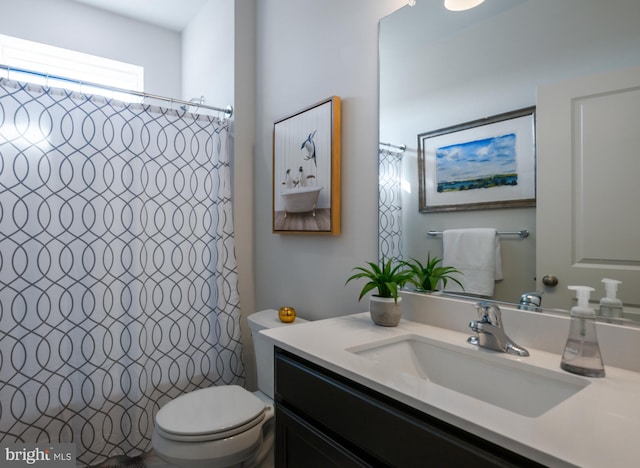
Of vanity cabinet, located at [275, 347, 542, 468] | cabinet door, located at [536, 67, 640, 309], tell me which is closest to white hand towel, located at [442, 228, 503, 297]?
cabinet door, located at [536, 67, 640, 309]

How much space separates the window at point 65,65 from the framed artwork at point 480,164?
202cm

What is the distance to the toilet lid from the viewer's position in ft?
4.38

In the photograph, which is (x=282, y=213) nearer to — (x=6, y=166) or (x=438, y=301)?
(x=438, y=301)

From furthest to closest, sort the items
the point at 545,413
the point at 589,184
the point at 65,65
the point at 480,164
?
the point at 65,65 < the point at 480,164 < the point at 589,184 < the point at 545,413

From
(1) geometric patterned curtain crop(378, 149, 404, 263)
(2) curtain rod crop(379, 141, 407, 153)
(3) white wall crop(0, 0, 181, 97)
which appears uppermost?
(3) white wall crop(0, 0, 181, 97)

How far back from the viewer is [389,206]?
56.8 inches

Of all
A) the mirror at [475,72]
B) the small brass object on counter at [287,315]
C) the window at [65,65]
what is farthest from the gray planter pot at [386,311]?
the window at [65,65]

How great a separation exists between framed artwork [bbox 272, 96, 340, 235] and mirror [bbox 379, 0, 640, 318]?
26 centimetres

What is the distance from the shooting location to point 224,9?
7.73ft

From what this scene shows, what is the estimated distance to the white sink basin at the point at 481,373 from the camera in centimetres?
83

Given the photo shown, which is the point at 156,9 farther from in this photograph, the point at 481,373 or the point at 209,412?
the point at 481,373

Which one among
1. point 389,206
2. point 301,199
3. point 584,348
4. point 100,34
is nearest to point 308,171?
point 301,199

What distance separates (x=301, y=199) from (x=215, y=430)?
3.34 ft

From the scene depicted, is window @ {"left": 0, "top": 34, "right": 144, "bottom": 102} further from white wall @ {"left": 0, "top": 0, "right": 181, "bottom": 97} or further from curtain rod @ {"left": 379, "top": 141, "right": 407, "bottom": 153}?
curtain rod @ {"left": 379, "top": 141, "right": 407, "bottom": 153}
